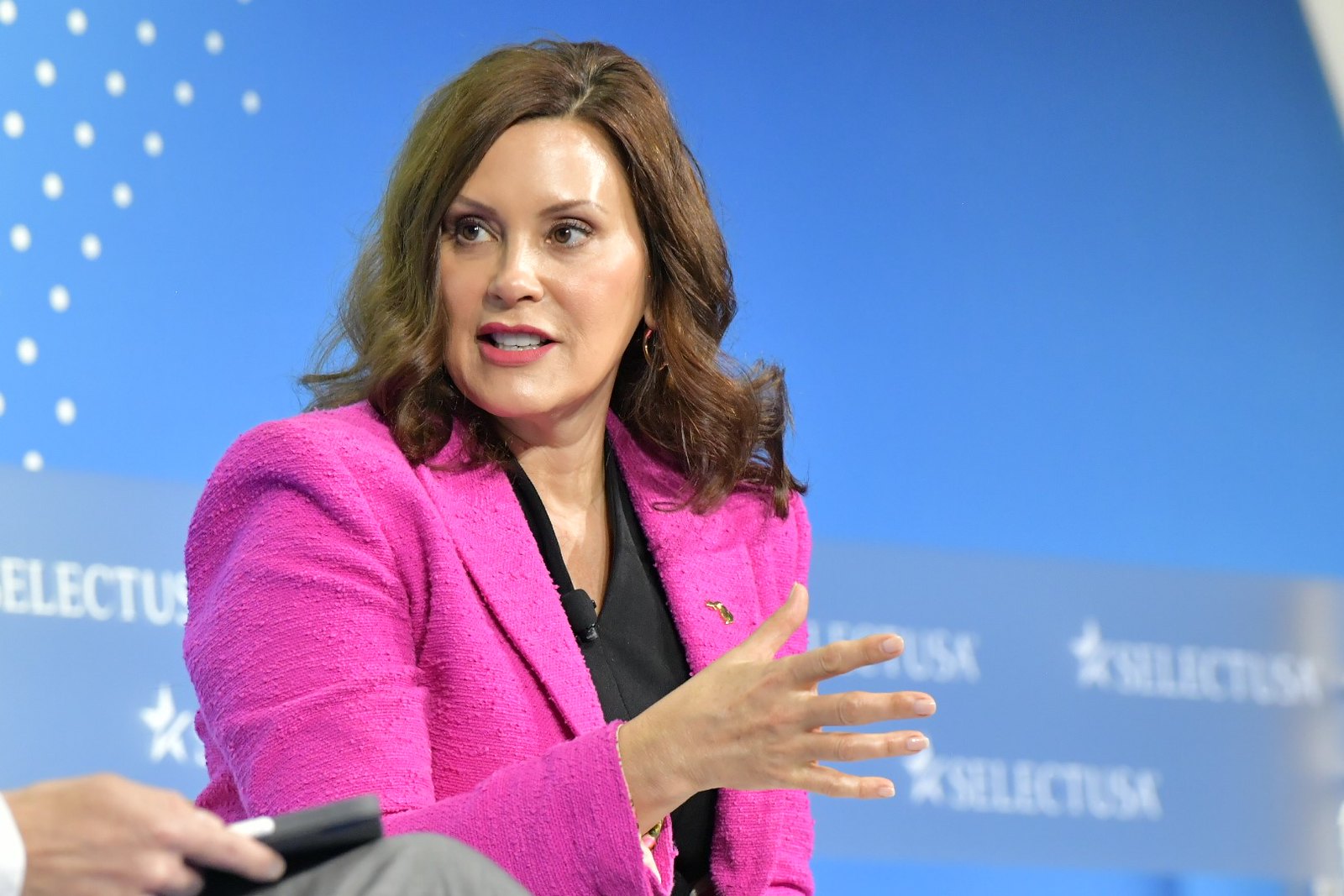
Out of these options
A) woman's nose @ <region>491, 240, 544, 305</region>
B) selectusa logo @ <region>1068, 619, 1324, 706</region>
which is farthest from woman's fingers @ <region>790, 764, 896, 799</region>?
selectusa logo @ <region>1068, 619, 1324, 706</region>

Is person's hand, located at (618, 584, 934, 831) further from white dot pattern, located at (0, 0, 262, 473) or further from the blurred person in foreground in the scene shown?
white dot pattern, located at (0, 0, 262, 473)

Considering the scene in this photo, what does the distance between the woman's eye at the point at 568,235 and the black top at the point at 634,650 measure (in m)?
0.27

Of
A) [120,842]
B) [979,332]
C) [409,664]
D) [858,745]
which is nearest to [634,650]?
[409,664]

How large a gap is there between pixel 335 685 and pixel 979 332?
2.23 m

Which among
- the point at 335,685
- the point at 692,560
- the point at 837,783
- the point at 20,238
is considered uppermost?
the point at 20,238

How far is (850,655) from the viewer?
1352mm

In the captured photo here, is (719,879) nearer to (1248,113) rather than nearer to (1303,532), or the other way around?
(1303,532)

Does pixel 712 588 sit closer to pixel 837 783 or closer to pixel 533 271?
pixel 533 271

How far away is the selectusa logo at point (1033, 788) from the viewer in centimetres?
329

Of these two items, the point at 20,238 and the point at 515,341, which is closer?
the point at 515,341

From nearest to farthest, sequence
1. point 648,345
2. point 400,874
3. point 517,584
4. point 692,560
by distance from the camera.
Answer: point 400,874
point 517,584
point 692,560
point 648,345

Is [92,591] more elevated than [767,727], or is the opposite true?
[92,591]

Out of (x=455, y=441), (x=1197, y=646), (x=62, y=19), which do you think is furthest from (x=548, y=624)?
(x=1197, y=646)

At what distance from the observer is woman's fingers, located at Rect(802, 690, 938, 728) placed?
4.38 ft
